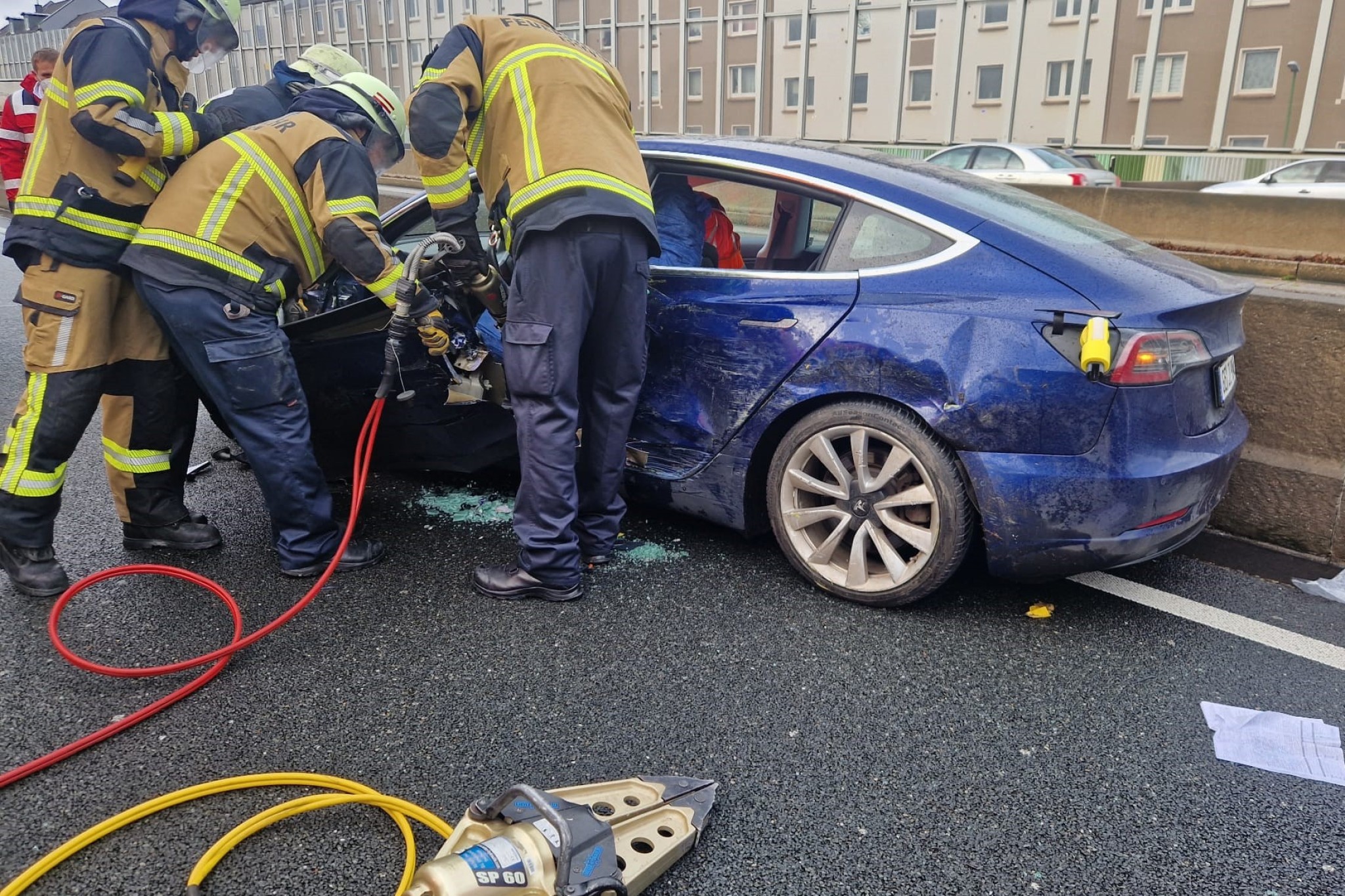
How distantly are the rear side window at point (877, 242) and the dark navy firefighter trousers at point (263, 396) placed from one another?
1.82m

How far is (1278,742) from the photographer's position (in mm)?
2486

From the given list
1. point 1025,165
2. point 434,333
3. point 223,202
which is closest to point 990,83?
point 1025,165

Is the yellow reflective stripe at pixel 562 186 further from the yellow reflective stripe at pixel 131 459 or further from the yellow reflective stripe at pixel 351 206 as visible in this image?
the yellow reflective stripe at pixel 131 459

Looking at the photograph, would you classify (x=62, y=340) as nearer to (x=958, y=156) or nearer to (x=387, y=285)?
(x=387, y=285)

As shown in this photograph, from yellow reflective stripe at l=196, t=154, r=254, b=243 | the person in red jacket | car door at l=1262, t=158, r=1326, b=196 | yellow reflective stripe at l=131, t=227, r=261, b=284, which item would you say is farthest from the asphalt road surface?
car door at l=1262, t=158, r=1326, b=196

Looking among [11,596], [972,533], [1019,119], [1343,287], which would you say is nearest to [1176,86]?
[1019,119]

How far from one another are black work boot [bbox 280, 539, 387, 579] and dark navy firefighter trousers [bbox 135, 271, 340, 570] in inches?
0.8

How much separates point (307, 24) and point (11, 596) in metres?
26.4

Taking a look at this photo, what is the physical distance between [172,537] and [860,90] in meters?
18.9

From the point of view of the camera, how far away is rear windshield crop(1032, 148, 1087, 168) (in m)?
14.2

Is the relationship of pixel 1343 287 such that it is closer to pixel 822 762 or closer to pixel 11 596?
pixel 822 762

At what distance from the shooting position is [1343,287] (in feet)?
16.8

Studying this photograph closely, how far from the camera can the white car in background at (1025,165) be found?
45.7 ft

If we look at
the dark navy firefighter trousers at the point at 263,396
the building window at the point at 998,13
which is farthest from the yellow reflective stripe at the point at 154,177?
the building window at the point at 998,13
